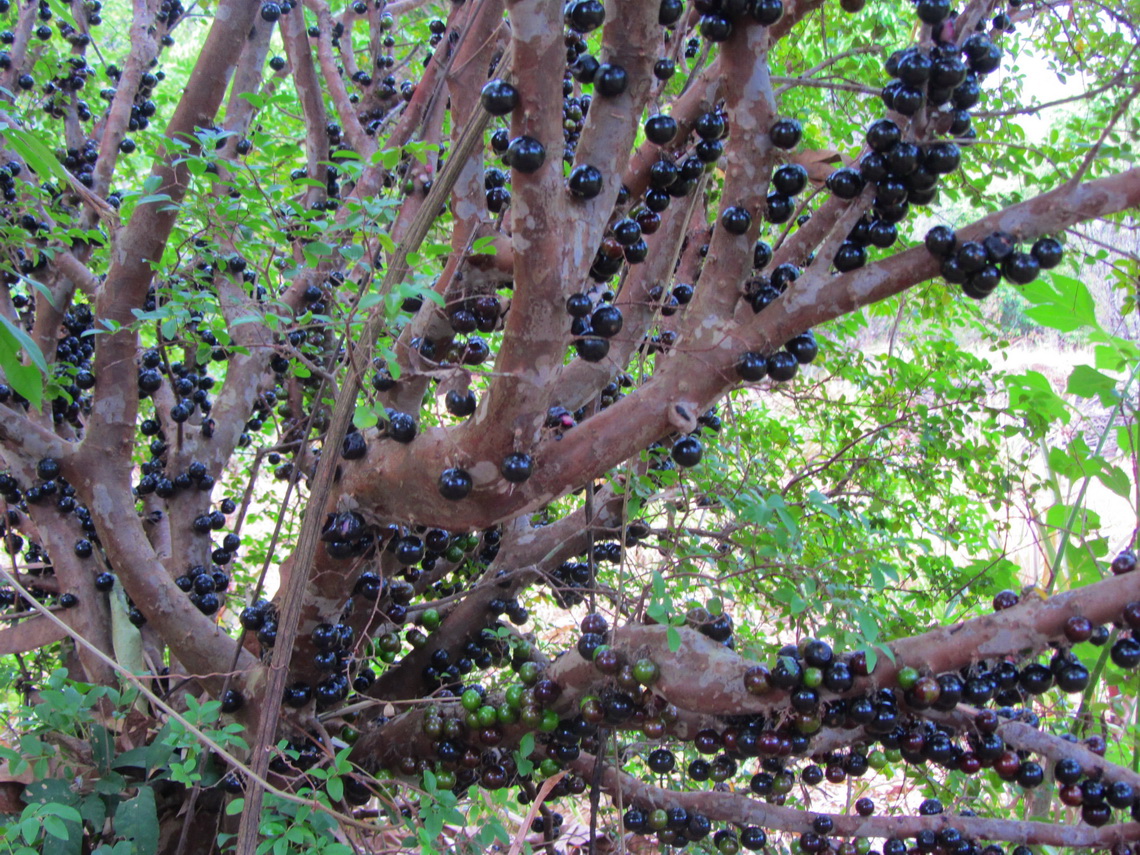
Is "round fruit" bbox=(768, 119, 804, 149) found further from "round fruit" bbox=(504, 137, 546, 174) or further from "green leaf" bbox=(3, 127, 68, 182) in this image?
"green leaf" bbox=(3, 127, 68, 182)

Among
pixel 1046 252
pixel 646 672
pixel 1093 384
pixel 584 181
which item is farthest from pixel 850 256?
pixel 646 672

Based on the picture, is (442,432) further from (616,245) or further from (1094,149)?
A: (1094,149)

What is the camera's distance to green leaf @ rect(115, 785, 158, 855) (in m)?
2.32

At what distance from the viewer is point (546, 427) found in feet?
7.48

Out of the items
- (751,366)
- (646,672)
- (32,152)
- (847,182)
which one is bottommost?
(646,672)

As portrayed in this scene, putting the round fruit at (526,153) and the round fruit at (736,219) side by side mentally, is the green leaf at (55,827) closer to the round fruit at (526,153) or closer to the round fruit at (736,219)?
the round fruit at (526,153)

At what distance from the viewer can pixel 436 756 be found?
2828 millimetres

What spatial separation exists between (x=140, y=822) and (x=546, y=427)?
168 cm

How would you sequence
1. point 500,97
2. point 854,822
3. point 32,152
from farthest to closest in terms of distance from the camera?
point 854,822
point 500,97
point 32,152

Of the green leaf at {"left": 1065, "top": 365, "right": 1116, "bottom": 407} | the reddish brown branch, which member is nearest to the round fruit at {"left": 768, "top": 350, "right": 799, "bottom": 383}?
the green leaf at {"left": 1065, "top": 365, "right": 1116, "bottom": 407}

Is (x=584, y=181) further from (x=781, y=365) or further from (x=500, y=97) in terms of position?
(x=781, y=365)

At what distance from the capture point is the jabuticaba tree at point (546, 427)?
183 centimetres

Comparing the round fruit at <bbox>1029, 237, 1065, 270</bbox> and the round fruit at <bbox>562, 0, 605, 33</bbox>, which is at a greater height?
the round fruit at <bbox>562, 0, 605, 33</bbox>

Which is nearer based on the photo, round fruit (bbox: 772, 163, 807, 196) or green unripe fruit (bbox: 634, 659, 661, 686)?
round fruit (bbox: 772, 163, 807, 196)
